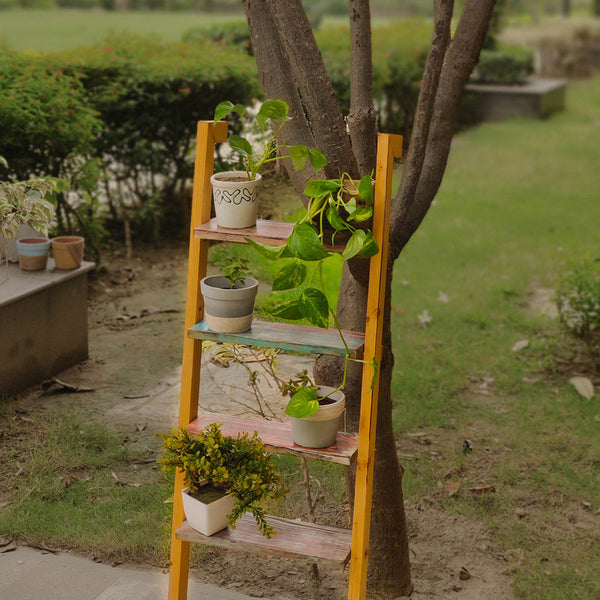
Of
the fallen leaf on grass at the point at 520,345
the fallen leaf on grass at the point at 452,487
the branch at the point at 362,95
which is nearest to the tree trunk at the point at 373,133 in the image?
the branch at the point at 362,95

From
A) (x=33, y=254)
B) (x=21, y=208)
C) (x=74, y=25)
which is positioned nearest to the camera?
(x=21, y=208)

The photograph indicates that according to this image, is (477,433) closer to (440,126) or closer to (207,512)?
(440,126)

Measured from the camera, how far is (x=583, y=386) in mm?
4938

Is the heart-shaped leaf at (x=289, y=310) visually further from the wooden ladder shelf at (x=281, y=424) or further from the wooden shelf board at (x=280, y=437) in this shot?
the wooden shelf board at (x=280, y=437)

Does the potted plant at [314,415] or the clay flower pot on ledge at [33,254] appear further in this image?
the clay flower pot on ledge at [33,254]

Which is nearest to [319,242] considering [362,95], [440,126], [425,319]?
[362,95]

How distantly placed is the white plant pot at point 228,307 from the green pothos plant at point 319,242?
0.38 ft

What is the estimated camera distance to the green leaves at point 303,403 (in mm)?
2650

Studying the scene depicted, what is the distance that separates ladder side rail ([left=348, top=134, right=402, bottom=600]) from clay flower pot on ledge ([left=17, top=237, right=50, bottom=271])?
270 centimetres

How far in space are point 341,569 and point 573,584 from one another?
2.89 ft

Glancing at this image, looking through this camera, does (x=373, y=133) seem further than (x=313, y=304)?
Yes

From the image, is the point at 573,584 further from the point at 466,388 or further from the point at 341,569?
the point at 466,388

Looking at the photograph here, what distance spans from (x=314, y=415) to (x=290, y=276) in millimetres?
440

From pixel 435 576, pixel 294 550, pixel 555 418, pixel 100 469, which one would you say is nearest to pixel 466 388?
pixel 555 418
